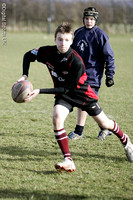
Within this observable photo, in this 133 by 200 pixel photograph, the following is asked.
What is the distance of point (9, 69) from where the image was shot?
567 inches

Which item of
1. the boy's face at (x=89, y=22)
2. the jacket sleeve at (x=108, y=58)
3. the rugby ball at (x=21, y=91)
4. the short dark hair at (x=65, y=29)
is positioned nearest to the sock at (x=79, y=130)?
the jacket sleeve at (x=108, y=58)

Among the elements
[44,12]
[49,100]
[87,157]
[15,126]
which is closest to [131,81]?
[49,100]

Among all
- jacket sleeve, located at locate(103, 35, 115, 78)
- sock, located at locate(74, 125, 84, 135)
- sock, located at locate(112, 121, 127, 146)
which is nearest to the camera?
sock, located at locate(112, 121, 127, 146)

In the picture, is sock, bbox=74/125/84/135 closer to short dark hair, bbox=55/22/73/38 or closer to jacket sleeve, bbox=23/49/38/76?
jacket sleeve, bbox=23/49/38/76

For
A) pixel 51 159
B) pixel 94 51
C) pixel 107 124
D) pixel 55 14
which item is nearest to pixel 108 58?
pixel 94 51

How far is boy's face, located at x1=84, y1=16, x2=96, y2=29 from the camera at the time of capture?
5.19 meters

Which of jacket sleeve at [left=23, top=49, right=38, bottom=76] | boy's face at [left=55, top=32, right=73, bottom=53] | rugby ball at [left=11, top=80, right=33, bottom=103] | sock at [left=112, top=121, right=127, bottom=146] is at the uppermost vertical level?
boy's face at [left=55, top=32, right=73, bottom=53]

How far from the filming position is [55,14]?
6456cm

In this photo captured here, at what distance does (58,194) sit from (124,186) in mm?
760

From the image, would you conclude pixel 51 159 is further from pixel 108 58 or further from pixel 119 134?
pixel 108 58

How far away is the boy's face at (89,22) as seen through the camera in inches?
204

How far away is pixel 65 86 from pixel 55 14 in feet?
206

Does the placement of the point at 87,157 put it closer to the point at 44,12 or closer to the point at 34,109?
the point at 34,109

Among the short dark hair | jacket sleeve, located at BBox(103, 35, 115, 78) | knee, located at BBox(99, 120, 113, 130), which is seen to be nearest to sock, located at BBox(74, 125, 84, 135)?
jacket sleeve, located at BBox(103, 35, 115, 78)
